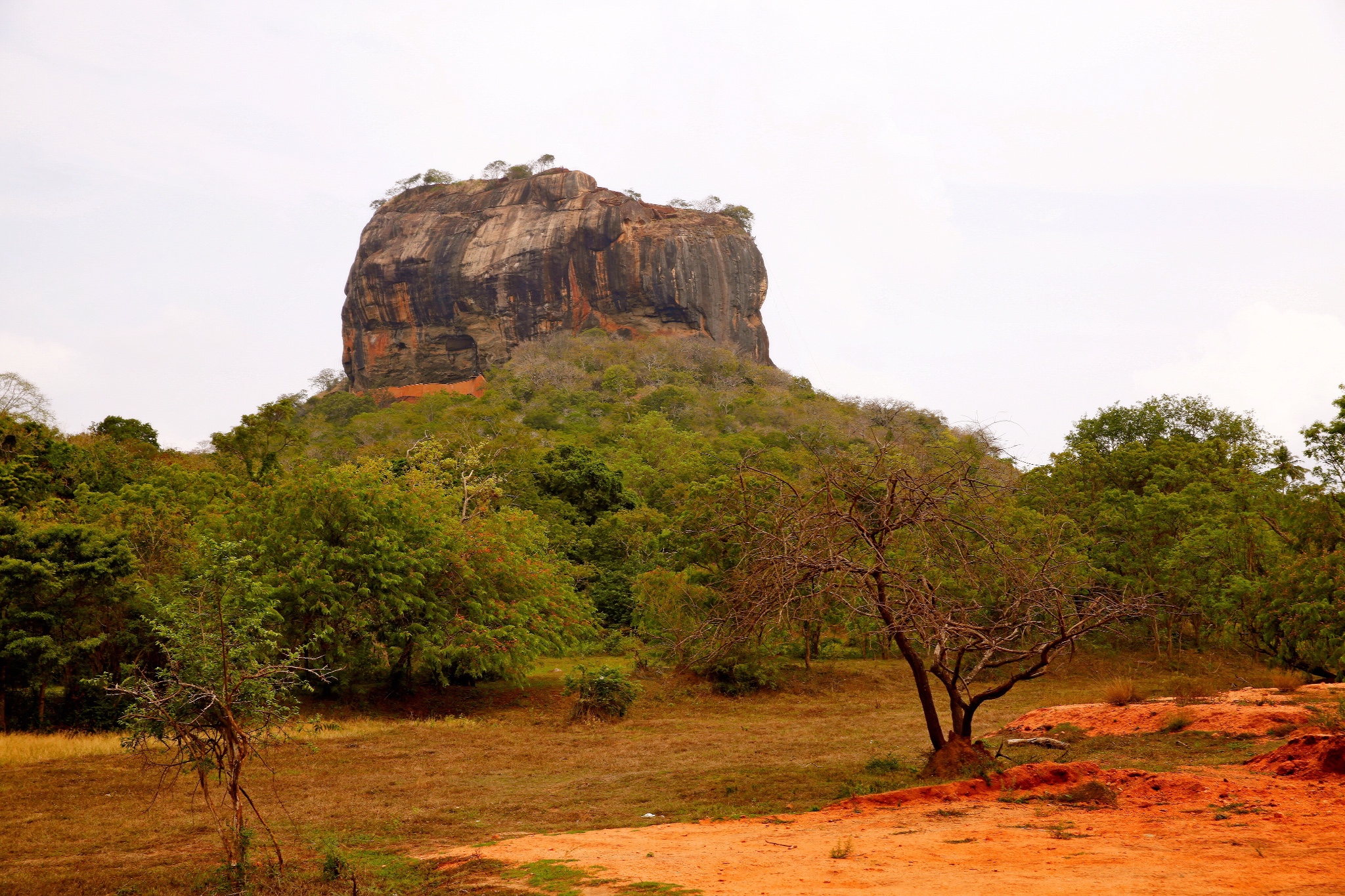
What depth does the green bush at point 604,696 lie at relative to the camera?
719 inches

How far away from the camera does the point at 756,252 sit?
84125 mm

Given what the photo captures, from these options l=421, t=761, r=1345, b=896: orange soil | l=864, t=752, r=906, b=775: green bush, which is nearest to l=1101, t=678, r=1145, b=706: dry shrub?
l=421, t=761, r=1345, b=896: orange soil

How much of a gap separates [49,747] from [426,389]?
6200 cm

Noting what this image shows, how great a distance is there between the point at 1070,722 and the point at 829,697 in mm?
7763

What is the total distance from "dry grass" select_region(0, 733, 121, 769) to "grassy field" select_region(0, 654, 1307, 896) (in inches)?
1.7

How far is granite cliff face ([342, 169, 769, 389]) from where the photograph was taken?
75.1 meters

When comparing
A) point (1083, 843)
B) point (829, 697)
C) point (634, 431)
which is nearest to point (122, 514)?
point (829, 697)

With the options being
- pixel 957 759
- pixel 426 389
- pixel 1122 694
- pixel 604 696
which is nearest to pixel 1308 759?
pixel 957 759

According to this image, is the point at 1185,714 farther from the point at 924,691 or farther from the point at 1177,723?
the point at 924,691

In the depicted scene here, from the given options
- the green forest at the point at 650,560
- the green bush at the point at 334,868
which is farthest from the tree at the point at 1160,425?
the green bush at the point at 334,868

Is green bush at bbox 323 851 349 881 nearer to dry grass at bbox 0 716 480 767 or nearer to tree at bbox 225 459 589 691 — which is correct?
dry grass at bbox 0 716 480 767

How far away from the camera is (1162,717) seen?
13.1m

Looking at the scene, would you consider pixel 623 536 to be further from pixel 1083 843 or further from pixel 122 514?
pixel 1083 843

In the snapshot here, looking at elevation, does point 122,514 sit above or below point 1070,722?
above
